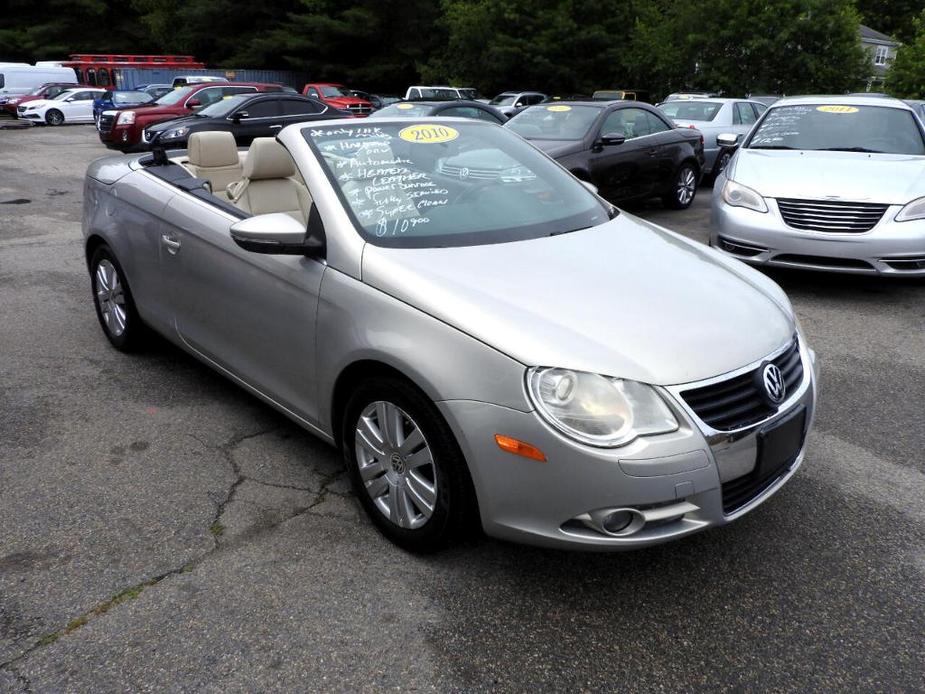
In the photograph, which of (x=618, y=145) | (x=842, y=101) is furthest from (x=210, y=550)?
(x=618, y=145)

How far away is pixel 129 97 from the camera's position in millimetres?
25641

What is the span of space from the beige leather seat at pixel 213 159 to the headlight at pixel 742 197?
13.3 feet

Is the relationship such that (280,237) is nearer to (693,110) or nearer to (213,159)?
(213,159)

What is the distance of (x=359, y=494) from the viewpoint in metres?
3.06

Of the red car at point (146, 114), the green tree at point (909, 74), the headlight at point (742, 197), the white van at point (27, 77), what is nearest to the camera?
the headlight at point (742, 197)

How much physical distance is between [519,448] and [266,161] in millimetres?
2469

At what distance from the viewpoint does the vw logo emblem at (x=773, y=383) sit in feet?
8.62

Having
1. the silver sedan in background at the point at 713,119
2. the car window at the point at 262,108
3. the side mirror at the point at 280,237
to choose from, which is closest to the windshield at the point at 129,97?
the car window at the point at 262,108

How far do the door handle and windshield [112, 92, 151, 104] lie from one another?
2406 cm

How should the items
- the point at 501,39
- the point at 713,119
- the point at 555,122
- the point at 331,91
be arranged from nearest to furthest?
the point at 555,122, the point at 713,119, the point at 331,91, the point at 501,39

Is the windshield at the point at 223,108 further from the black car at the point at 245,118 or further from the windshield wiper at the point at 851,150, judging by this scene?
the windshield wiper at the point at 851,150

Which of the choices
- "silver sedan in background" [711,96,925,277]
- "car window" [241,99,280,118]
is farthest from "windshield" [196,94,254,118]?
"silver sedan in background" [711,96,925,277]

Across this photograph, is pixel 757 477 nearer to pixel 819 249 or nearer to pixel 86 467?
pixel 86 467

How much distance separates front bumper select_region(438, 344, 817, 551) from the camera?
92.4 inches
